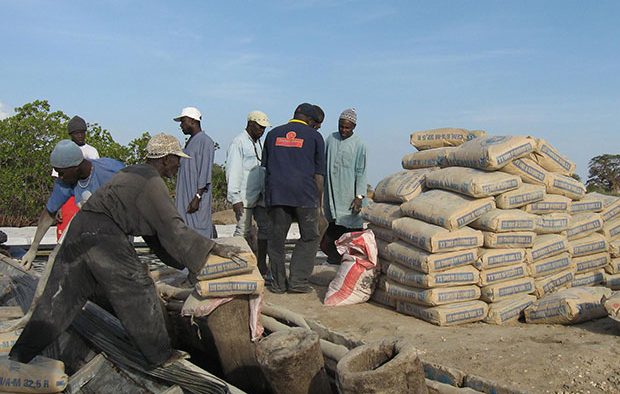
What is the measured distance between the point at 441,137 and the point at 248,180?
6.06 feet

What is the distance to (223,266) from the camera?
384cm

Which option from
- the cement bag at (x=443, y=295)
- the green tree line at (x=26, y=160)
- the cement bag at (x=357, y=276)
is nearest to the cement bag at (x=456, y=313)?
the cement bag at (x=443, y=295)

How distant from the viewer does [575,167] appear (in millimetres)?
5027

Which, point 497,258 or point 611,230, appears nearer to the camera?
point 497,258

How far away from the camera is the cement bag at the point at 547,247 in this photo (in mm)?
4609

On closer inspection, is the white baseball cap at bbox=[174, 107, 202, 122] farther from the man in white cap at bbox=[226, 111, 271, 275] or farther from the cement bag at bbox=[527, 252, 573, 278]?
the cement bag at bbox=[527, 252, 573, 278]

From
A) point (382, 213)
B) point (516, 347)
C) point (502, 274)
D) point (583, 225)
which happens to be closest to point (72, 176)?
point (382, 213)

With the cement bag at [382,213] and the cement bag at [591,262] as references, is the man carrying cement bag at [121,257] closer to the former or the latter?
the cement bag at [382,213]

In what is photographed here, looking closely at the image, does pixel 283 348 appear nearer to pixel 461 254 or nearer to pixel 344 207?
pixel 461 254

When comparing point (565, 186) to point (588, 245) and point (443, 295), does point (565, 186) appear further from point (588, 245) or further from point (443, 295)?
point (443, 295)

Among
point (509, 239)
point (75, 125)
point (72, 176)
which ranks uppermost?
point (75, 125)

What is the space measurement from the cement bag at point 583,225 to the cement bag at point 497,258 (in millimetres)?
678

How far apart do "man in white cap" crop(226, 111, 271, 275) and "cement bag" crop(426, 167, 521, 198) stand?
1.96m

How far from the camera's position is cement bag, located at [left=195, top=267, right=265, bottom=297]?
388 centimetres
